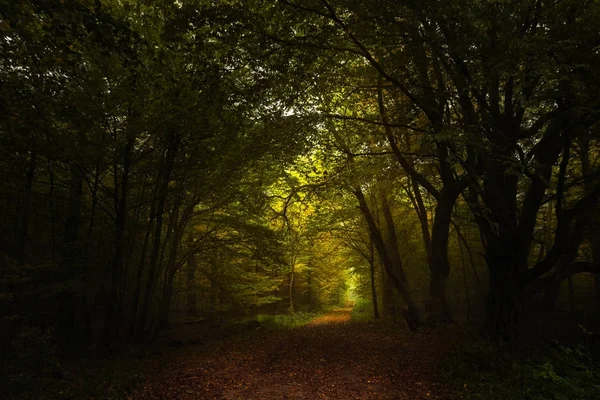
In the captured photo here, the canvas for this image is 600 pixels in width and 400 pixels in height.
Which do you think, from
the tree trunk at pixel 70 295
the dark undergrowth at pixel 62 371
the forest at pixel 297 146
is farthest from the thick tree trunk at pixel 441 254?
the tree trunk at pixel 70 295

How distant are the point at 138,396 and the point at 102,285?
7.63 metres

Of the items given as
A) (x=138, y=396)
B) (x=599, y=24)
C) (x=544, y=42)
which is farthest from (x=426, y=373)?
(x=599, y=24)

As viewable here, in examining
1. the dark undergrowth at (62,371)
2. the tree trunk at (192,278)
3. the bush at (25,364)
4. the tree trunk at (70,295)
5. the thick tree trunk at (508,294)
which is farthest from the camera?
the tree trunk at (192,278)

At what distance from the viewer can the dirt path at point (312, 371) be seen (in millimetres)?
7156

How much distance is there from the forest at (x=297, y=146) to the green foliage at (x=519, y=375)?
51 mm

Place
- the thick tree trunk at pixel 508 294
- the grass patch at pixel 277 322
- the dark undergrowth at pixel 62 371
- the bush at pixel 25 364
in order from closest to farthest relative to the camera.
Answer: the bush at pixel 25 364, the dark undergrowth at pixel 62 371, the thick tree trunk at pixel 508 294, the grass patch at pixel 277 322

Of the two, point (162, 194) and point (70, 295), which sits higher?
point (162, 194)

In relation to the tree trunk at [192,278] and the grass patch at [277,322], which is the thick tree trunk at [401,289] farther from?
the tree trunk at [192,278]

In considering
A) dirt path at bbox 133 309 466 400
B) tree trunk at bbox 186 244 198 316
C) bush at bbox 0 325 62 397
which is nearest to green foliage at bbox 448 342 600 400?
dirt path at bbox 133 309 466 400

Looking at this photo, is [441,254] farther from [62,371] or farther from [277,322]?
[277,322]

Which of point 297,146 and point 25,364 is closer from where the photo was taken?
point 25,364

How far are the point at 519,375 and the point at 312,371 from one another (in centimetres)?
476

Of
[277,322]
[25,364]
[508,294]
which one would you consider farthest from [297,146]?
[277,322]

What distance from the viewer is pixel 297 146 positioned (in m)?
10.3
